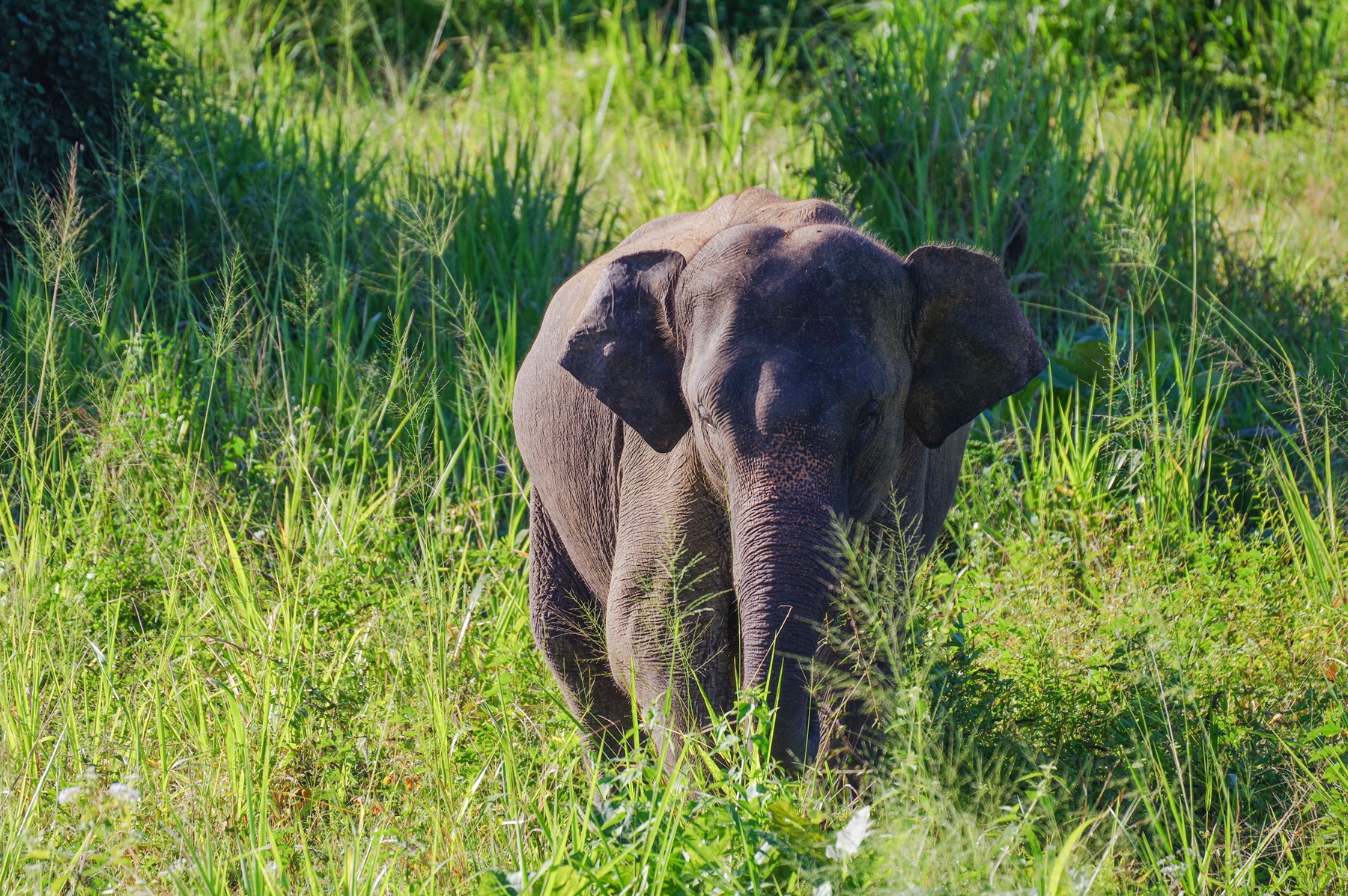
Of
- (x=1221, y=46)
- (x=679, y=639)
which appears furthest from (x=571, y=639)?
(x=1221, y=46)

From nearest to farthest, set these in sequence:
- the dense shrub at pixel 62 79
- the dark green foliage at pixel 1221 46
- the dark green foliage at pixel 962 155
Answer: the dense shrub at pixel 62 79, the dark green foliage at pixel 962 155, the dark green foliage at pixel 1221 46

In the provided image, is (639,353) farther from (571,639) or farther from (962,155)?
(962,155)

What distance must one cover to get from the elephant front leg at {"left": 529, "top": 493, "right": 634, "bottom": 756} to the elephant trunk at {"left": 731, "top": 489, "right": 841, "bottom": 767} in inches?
35.7

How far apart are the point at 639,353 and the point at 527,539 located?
5.98 ft

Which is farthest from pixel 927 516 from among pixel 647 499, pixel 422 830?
pixel 422 830

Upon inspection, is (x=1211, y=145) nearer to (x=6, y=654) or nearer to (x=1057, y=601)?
(x=1057, y=601)

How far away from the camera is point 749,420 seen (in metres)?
2.52

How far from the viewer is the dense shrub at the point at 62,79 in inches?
213

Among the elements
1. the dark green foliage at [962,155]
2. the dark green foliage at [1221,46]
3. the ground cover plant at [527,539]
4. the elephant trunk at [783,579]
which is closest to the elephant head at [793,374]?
the elephant trunk at [783,579]

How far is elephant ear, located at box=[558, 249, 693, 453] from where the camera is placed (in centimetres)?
281

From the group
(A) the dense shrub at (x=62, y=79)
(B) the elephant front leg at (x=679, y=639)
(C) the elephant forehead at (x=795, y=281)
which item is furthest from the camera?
(A) the dense shrub at (x=62, y=79)

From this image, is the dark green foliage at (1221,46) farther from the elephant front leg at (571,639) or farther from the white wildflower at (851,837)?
the white wildflower at (851,837)

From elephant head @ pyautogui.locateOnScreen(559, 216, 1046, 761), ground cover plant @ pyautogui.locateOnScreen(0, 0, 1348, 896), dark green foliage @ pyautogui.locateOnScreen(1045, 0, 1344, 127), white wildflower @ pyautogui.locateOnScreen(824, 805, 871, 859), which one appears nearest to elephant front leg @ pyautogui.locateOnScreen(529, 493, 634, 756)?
ground cover plant @ pyautogui.locateOnScreen(0, 0, 1348, 896)

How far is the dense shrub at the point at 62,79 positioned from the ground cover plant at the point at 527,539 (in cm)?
17
